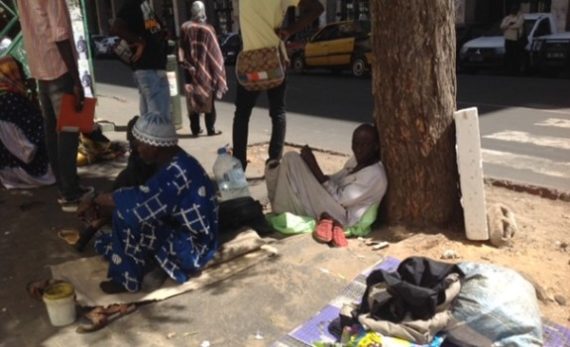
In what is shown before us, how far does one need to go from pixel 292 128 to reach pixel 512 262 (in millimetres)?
5432

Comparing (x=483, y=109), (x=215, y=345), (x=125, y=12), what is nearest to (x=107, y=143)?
(x=125, y=12)

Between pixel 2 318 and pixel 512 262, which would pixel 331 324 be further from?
pixel 2 318

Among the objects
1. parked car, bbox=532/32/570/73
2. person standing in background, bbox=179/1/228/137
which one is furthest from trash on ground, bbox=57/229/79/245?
parked car, bbox=532/32/570/73

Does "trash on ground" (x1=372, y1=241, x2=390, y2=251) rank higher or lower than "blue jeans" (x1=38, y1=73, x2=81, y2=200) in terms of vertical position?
lower

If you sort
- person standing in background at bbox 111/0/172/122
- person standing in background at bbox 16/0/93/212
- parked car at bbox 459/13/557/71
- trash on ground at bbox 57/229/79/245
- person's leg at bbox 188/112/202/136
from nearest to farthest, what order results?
trash on ground at bbox 57/229/79/245, person standing in background at bbox 16/0/93/212, person standing in background at bbox 111/0/172/122, person's leg at bbox 188/112/202/136, parked car at bbox 459/13/557/71

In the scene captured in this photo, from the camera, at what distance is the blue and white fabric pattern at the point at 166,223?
310 cm

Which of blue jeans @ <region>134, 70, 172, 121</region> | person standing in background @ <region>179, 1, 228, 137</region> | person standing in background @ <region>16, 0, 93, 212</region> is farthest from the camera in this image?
person standing in background @ <region>179, 1, 228, 137</region>

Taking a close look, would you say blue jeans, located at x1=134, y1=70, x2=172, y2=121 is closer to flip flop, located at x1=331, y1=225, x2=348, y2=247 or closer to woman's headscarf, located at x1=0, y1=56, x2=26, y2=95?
woman's headscarf, located at x1=0, y1=56, x2=26, y2=95

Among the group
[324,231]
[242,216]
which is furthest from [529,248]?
[242,216]

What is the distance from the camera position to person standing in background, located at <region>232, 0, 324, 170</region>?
4547 millimetres

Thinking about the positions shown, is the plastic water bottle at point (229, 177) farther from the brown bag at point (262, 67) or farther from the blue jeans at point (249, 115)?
the brown bag at point (262, 67)

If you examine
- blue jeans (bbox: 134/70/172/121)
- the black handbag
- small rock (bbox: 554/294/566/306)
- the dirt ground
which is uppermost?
blue jeans (bbox: 134/70/172/121)

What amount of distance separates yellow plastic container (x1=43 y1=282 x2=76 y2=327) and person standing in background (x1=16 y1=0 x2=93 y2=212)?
68.9 inches

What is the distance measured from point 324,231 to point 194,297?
1.06m
